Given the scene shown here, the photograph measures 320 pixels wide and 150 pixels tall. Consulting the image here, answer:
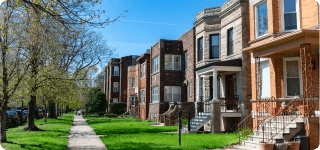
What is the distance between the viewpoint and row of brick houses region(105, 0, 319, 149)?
11974 mm

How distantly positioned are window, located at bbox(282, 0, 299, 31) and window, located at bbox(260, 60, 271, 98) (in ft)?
6.89

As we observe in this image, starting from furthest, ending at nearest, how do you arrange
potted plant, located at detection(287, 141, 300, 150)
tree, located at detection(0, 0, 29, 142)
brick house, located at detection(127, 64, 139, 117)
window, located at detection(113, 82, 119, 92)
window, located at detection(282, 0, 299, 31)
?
window, located at detection(113, 82, 119, 92) → brick house, located at detection(127, 64, 139, 117) → window, located at detection(282, 0, 299, 31) → tree, located at detection(0, 0, 29, 142) → potted plant, located at detection(287, 141, 300, 150)

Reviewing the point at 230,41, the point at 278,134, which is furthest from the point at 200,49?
the point at 278,134

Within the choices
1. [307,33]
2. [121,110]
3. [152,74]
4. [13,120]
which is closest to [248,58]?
[307,33]

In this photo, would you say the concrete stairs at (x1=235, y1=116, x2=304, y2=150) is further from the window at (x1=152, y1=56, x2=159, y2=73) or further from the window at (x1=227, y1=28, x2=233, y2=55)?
the window at (x1=152, y1=56, x2=159, y2=73)

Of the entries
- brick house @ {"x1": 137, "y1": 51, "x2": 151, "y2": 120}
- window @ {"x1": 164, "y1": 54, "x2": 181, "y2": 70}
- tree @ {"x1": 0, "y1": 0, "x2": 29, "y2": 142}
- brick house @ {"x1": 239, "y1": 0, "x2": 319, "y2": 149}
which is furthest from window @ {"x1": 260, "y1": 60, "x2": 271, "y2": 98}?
brick house @ {"x1": 137, "y1": 51, "x2": 151, "y2": 120}

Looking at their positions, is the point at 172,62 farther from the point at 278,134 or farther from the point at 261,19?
the point at 278,134

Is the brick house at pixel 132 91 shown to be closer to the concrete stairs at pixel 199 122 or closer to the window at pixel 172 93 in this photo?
the window at pixel 172 93

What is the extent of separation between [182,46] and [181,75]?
109 inches

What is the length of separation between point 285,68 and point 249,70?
3.91 metres

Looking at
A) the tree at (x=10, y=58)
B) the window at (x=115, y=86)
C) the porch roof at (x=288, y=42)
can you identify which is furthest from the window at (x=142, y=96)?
the tree at (x=10, y=58)

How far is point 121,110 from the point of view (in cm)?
5059

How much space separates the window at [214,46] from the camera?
892 inches

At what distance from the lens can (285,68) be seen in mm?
14836
